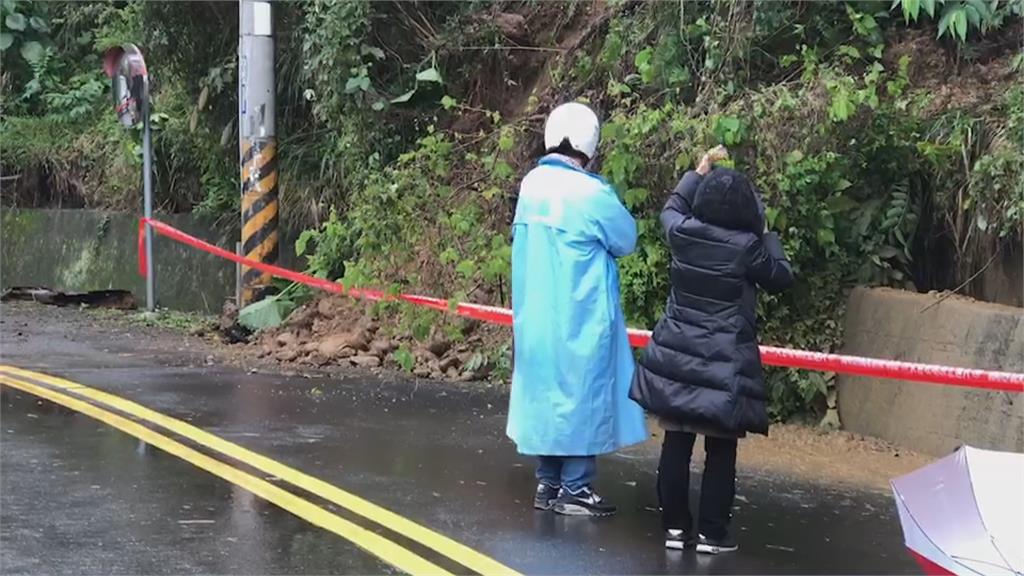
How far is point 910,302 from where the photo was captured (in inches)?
301

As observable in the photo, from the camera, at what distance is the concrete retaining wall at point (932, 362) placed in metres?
6.92

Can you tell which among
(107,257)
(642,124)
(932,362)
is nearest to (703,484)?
(932,362)

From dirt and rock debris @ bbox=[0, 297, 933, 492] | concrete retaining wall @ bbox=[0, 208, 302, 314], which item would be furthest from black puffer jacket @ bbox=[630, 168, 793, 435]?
concrete retaining wall @ bbox=[0, 208, 302, 314]

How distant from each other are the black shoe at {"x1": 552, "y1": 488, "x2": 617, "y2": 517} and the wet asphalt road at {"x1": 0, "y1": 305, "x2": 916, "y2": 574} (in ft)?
0.26

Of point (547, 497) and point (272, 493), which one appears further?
point (272, 493)

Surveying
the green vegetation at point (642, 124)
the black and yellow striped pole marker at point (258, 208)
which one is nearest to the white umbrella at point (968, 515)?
the green vegetation at point (642, 124)

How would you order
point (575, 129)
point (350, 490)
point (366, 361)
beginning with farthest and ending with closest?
1. point (366, 361)
2. point (350, 490)
3. point (575, 129)

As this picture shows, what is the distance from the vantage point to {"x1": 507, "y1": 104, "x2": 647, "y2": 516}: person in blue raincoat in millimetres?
5945

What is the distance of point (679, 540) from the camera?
5664 mm

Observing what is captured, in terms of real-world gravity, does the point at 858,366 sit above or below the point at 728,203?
below

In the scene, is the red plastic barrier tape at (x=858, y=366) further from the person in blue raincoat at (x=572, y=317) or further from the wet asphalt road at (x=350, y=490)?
the person in blue raincoat at (x=572, y=317)

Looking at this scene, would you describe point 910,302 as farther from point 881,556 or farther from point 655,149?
point 881,556

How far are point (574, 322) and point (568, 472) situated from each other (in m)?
0.75

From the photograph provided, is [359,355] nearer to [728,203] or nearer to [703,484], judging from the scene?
[703,484]
